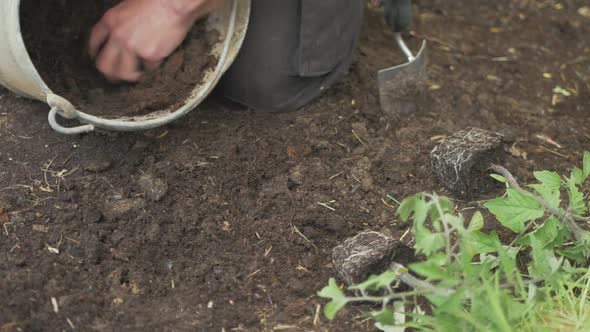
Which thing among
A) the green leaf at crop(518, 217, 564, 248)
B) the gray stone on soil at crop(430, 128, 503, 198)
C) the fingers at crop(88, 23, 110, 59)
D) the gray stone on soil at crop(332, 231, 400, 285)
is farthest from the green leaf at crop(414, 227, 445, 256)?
the fingers at crop(88, 23, 110, 59)

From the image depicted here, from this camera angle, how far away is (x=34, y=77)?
178 cm

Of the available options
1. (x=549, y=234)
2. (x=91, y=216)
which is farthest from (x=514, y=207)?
(x=91, y=216)

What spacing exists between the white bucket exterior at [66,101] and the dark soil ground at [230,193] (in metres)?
0.14

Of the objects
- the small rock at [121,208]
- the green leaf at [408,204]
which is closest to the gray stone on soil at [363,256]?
the green leaf at [408,204]

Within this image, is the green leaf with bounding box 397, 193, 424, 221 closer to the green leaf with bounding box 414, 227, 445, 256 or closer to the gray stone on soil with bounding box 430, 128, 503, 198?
the green leaf with bounding box 414, 227, 445, 256

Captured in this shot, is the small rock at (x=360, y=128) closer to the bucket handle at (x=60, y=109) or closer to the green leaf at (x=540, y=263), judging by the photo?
the green leaf at (x=540, y=263)

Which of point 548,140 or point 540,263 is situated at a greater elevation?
point 540,263

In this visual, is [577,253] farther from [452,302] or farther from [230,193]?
[230,193]

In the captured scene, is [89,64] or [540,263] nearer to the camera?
[540,263]

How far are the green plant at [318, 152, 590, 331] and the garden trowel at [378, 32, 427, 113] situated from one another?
56cm

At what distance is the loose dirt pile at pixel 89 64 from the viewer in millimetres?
2047

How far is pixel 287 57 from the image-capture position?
2.32 m

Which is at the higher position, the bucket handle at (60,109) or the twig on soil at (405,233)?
the bucket handle at (60,109)

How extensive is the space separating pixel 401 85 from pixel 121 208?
985 mm
